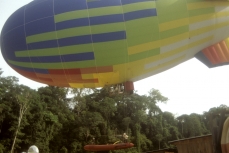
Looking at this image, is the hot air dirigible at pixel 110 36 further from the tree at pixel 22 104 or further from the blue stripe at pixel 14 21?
the tree at pixel 22 104

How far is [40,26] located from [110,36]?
288 centimetres

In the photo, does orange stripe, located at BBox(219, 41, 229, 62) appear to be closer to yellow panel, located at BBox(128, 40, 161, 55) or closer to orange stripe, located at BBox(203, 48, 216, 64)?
orange stripe, located at BBox(203, 48, 216, 64)

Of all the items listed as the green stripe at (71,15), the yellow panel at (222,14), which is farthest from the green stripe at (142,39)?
the yellow panel at (222,14)

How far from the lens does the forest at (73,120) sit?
37.6 meters

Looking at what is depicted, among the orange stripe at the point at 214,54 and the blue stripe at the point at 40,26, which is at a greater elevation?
the blue stripe at the point at 40,26

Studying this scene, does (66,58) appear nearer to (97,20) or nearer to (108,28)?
(97,20)

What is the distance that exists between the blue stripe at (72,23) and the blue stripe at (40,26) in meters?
0.30

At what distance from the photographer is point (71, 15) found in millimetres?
10500

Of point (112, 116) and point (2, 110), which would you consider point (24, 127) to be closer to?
point (2, 110)

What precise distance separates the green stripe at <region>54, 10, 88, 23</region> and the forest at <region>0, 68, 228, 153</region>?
66.2ft

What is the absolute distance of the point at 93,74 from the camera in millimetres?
11242

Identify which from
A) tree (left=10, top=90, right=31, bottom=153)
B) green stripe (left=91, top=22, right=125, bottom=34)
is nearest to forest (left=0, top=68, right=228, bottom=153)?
tree (left=10, top=90, right=31, bottom=153)

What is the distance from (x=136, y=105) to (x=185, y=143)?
34.5 m

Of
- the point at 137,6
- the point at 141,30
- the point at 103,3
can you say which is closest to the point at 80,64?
the point at 103,3
